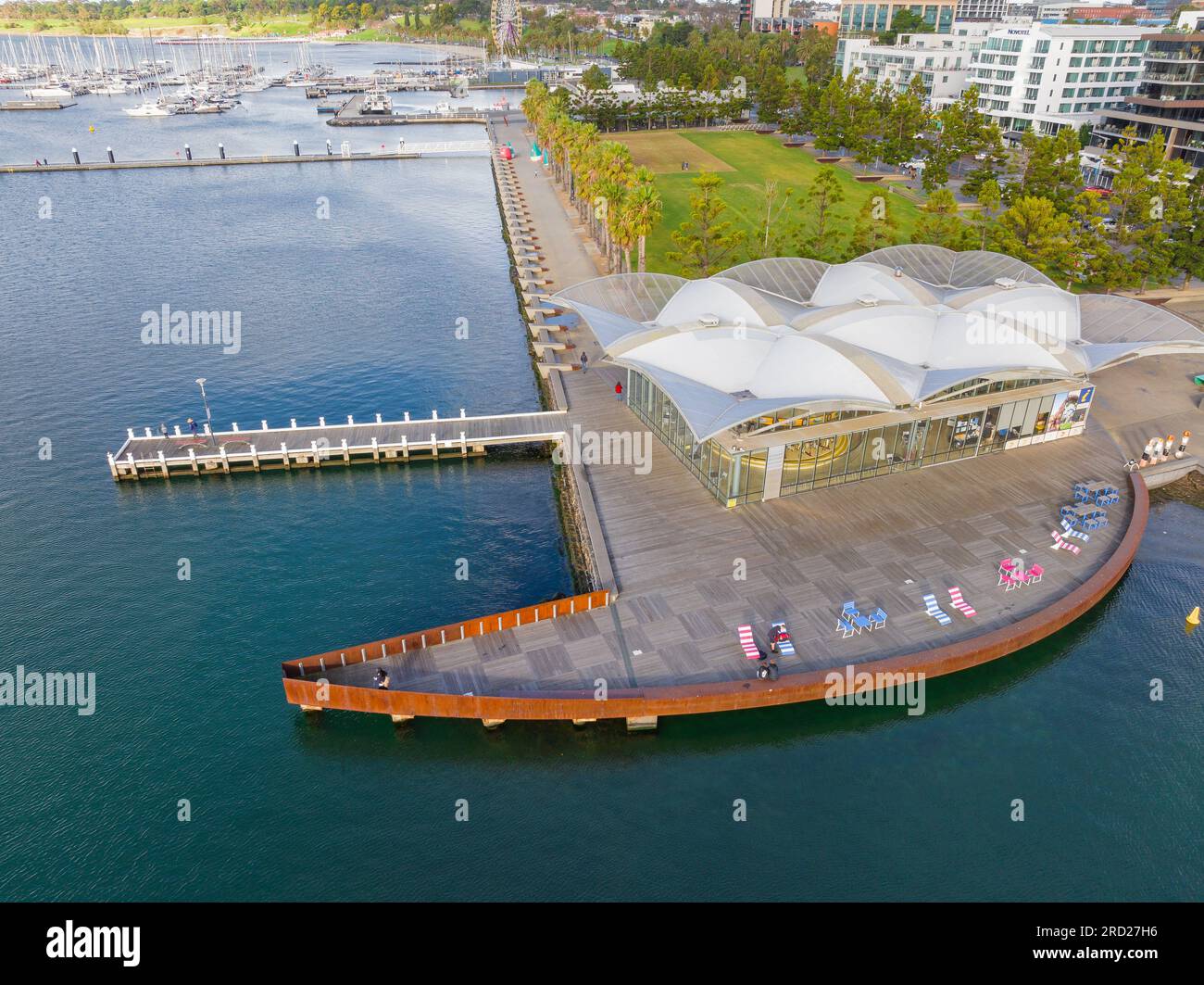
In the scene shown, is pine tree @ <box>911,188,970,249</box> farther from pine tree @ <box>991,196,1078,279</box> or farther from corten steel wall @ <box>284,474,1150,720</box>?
corten steel wall @ <box>284,474,1150,720</box>

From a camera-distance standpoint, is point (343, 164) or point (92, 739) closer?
point (92, 739)

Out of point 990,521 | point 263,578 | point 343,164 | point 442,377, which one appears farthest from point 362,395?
point 343,164

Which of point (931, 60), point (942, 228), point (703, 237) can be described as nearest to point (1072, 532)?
point (942, 228)

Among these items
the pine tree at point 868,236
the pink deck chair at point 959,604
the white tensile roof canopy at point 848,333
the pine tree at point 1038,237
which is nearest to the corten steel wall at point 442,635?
the white tensile roof canopy at point 848,333

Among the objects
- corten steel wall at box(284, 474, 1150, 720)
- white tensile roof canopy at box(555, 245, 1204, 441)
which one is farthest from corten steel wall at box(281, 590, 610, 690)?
white tensile roof canopy at box(555, 245, 1204, 441)

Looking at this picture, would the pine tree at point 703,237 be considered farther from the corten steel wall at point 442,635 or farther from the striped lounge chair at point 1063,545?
the corten steel wall at point 442,635

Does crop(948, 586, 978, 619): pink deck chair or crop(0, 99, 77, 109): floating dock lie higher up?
crop(0, 99, 77, 109): floating dock
